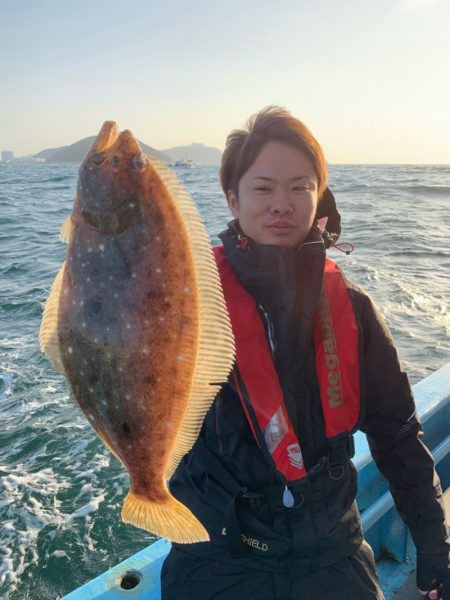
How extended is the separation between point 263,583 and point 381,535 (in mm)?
1688

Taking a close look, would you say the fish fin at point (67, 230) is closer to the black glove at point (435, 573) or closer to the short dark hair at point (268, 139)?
the short dark hair at point (268, 139)

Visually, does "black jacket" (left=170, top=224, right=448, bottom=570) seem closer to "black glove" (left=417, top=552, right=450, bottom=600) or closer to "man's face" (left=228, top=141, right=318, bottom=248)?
"man's face" (left=228, top=141, right=318, bottom=248)

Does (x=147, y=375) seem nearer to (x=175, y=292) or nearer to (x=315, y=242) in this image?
(x=175, y=292)

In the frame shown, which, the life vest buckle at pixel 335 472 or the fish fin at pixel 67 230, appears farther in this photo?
the life vest buckle at pixel 335 472

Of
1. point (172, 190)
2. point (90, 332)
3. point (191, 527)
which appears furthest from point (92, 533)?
point (172, 190)

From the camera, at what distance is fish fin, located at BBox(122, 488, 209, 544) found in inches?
63.9

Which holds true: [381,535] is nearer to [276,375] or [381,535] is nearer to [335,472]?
[335,472]

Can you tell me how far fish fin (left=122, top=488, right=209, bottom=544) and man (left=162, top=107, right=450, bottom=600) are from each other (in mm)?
590

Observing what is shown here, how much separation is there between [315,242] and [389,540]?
2.45 meters

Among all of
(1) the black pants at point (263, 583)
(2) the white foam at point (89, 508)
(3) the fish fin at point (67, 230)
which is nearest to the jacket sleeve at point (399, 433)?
(1) the black pants at point (263, 583)

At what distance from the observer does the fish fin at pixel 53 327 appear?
1606mm

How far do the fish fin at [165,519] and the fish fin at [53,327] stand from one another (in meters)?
0.53

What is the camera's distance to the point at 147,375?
5.09ft

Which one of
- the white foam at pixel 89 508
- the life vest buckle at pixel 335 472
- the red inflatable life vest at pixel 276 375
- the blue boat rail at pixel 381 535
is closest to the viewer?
the red inflatable life vest at pixel 276 375
